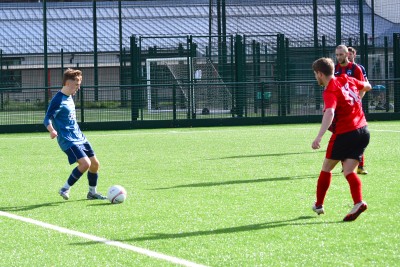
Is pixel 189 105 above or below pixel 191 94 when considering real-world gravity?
below

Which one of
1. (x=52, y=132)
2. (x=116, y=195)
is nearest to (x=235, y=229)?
(x=116, y=195)

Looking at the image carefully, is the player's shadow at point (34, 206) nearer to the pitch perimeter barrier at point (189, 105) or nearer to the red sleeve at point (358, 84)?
the red sleeve at point (358, 84)

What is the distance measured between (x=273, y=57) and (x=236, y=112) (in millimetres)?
2990

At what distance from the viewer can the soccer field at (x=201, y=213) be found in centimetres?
621

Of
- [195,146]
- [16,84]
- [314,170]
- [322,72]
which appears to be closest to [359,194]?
[322,72]

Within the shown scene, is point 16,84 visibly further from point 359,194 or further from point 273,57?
point 359,194

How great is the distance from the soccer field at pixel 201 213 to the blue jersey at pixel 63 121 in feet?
2.30

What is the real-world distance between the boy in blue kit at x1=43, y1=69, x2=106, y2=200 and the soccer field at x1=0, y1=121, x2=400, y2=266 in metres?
0.26

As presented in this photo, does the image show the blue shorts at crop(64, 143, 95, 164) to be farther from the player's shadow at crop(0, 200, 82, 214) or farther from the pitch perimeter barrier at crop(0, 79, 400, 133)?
the pitch perimeter barrier at crop(0, 79, 400, 133)

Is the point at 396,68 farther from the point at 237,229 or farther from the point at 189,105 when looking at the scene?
the point at 237,229

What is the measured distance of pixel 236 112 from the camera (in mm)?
26078

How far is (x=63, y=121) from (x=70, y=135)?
0.19 m

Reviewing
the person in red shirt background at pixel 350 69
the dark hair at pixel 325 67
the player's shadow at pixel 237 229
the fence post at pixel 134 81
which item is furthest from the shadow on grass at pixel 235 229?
the fence post at pixel 134 81

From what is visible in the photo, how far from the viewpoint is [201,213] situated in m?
8.30
